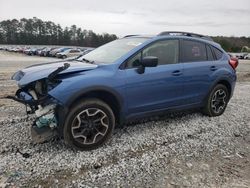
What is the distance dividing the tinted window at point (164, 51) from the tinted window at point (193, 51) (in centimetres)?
20

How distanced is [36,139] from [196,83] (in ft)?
10.4

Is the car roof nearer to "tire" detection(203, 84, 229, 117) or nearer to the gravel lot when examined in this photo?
"tire" detection(203, 84, 229, 117)

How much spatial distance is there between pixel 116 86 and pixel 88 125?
721 mm

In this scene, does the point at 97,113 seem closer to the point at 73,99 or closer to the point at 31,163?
the point at 73,99

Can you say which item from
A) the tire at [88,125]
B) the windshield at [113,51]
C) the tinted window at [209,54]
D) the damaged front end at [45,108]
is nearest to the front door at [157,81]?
the windshield at [113,51]

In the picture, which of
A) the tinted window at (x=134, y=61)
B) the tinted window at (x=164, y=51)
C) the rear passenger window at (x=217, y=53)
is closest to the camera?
the tinted window at (x=134, y=61)

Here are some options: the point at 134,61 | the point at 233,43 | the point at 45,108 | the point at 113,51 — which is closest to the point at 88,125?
the point at 45,108

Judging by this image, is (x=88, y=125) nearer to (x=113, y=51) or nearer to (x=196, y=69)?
(x=113, y=51)

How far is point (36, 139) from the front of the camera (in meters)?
4.18

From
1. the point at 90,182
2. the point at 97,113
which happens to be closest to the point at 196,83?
the point at 97,113

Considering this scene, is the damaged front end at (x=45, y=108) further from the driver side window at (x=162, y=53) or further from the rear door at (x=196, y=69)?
the rear door at (x=196, y=69)

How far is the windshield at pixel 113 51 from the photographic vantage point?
4.88m

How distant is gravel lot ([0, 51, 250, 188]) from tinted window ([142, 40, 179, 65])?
1279 millimetres

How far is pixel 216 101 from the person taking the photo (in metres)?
6.27
